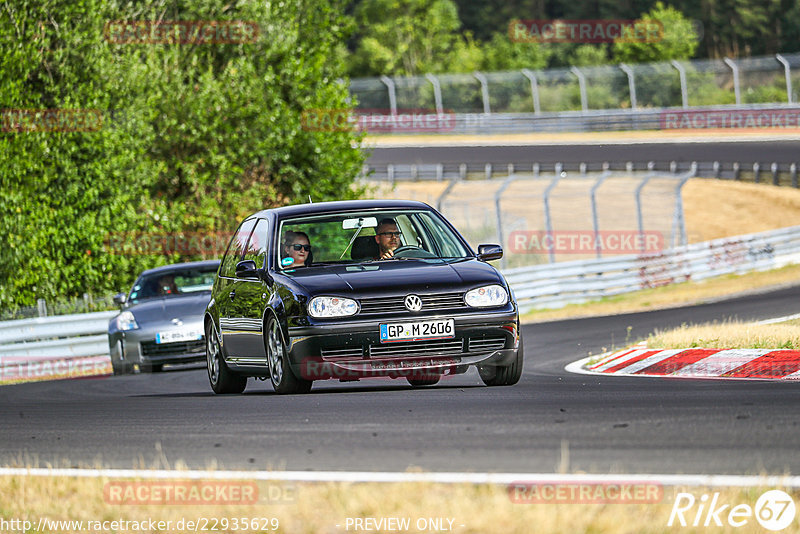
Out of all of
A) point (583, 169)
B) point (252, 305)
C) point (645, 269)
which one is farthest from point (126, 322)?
point (583, 169)

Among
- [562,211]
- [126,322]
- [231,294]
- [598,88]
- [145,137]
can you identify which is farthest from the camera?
[598,88]

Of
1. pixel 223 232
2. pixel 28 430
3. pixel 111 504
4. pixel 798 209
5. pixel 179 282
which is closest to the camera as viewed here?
pixel 111 504

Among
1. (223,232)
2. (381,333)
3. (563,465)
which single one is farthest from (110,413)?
(223,232)

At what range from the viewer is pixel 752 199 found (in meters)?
41.8

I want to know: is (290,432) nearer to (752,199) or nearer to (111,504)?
(111,504)

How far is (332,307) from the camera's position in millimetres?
9023

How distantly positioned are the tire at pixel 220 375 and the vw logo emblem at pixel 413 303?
8.07ft

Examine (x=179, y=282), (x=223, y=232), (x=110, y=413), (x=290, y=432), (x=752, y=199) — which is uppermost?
(x=290, y=432)

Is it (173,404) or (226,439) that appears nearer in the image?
(226,439)

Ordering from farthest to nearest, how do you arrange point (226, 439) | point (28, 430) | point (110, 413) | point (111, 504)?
point (110, 413)
point (28, 430)
point (226, 439)
point (111, 504)

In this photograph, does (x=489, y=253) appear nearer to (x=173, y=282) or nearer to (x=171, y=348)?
(x=171, y=348)

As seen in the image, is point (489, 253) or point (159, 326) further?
point (159, 326)

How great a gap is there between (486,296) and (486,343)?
0.34 meters

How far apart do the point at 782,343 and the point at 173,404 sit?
543cm
